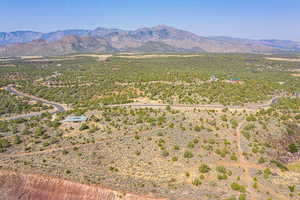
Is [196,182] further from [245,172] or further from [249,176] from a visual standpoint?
[245,172]

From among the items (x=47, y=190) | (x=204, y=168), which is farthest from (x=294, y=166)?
(x=47, y=190)

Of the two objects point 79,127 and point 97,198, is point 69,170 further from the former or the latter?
point 79,127

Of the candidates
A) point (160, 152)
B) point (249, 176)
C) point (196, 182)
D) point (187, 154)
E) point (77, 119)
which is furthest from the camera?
point (77, 119)

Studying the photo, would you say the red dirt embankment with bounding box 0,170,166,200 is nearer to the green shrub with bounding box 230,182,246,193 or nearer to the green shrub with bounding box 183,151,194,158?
the green shrub with bounding box 230,182,246,193

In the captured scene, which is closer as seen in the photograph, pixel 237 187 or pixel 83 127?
pixel 237 187

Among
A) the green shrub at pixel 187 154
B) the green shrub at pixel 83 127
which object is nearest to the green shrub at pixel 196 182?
the green shrub at pixel 187 154

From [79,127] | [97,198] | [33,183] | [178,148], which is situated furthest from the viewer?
[79,127]

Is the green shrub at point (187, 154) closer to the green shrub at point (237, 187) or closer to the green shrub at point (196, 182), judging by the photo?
the green shrub at point (196, 182)

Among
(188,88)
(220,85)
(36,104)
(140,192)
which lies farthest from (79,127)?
(220,85)
